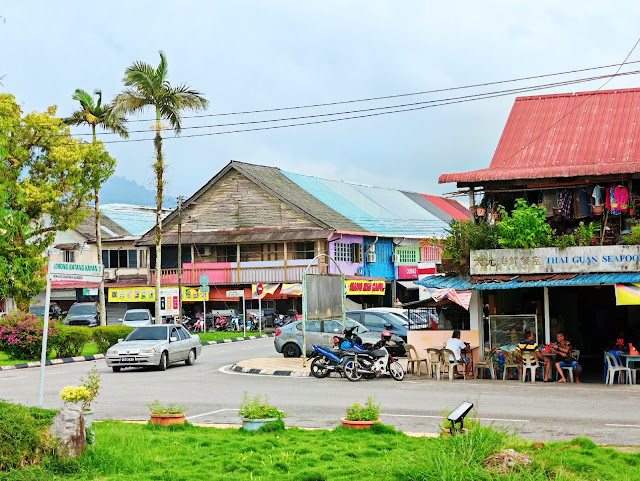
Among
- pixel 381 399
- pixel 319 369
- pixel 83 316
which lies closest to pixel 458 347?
pixel 319 369

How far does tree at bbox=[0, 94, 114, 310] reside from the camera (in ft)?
112

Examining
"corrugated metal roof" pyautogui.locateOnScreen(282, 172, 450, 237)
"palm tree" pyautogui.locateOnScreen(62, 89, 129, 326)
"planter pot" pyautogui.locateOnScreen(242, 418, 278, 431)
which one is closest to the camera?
"planter pot" pyautogui.locateOnScreen(242, 418, 278, 431)

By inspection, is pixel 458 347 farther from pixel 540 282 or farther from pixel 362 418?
pixel 362 418

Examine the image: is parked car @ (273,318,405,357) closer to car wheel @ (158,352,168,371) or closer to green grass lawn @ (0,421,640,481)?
car wheel @ (158,352,168,371)

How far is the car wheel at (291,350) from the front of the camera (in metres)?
29.4

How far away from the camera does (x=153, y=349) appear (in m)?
25.5

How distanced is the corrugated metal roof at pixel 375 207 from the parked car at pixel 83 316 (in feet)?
53.3

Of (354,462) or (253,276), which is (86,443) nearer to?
(354,462)

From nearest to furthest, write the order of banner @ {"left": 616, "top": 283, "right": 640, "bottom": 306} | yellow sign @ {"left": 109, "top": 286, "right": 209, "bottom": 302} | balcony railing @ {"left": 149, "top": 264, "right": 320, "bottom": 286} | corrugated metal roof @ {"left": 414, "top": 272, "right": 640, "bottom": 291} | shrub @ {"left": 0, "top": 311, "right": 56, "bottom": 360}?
1. banner @ {"left": 616, "top": 283, "right": 640, "bottom": 306}
2. corrugated metal roof @ {"left": 414, "top": 272, "right": 640, "bottom": 291}
3. shrub @ {"left": 0, "top": 311, "right": 56, "bottom": 360}
4. balcony railing @ {"left": 149, "top": 264, "right": 320, "bottom": 286}
5. yellow sign @ {"left": 109, "top": 286, "right": 209, "bottom": 302}

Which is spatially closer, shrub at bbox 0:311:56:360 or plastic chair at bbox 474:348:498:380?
plastic chair at bbox 474:348:498:380

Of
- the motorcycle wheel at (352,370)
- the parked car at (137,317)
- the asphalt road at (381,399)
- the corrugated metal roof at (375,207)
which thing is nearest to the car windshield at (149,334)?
the asphalt road at (381,399)

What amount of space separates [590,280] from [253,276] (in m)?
34.6

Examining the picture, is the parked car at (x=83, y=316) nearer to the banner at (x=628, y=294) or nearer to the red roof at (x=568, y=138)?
the red roof at (x=568, y=138)

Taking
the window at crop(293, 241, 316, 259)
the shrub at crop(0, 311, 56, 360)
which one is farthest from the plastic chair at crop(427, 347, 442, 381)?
the window at crop(293, 241, 316, 259)
